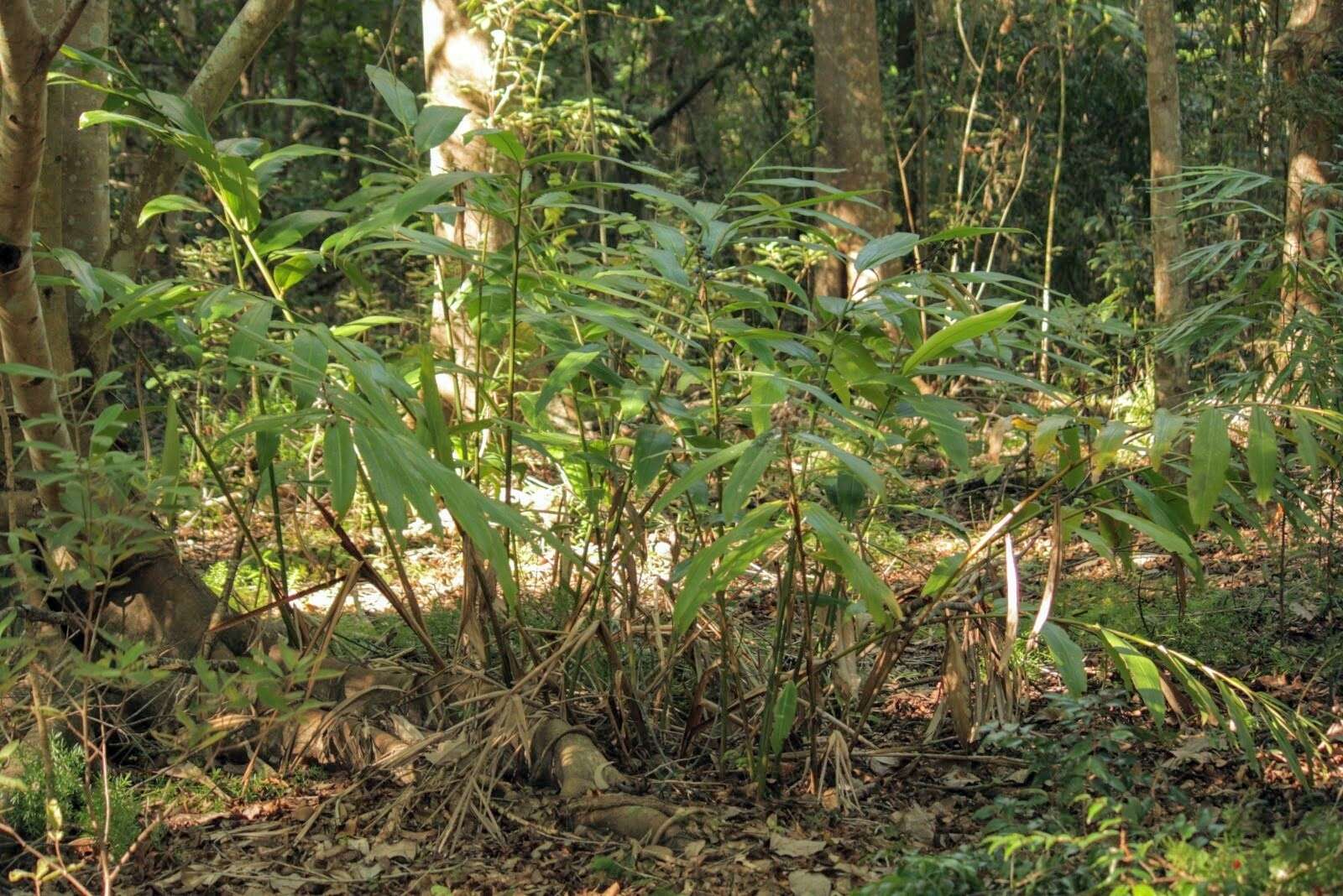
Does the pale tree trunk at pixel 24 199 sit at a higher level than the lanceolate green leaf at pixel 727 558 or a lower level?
higher

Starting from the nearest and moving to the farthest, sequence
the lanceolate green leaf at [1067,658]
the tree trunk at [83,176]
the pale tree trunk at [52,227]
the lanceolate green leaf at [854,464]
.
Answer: the lanceolate green leaf at [854,464], the lanceolate green leaf at [1067,658], the pale tree trunk at [52,227], the tree trunk at [83,176]

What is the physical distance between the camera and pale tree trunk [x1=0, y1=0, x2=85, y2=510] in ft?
7.15

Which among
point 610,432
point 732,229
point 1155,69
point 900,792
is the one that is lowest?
point 900,792

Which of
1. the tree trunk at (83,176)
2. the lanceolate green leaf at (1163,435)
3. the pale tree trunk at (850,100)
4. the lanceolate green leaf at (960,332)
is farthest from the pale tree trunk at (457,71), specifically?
the lanceolate green leaf at (1163,435)

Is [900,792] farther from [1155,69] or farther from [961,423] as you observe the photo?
[1155,69]

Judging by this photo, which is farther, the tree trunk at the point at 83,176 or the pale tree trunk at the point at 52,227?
the tree trunk at the point at 83,176

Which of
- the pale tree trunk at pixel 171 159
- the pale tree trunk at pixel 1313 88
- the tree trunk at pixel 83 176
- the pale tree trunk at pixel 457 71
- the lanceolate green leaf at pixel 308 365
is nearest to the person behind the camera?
the lanceolate green leaf at pixel 308 365

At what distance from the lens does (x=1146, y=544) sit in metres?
4.44

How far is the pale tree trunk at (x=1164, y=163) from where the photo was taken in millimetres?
5195

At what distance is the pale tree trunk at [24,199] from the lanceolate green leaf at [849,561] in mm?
1250

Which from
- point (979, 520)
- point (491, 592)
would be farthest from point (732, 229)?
point (979, 520)

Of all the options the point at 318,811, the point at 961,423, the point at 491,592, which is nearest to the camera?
the point at 961,423

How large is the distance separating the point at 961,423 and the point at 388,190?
1280 mm

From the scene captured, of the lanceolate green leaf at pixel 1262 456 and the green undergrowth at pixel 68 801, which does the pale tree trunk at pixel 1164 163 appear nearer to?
the lanceolate green leaf at pixel 1262 456
